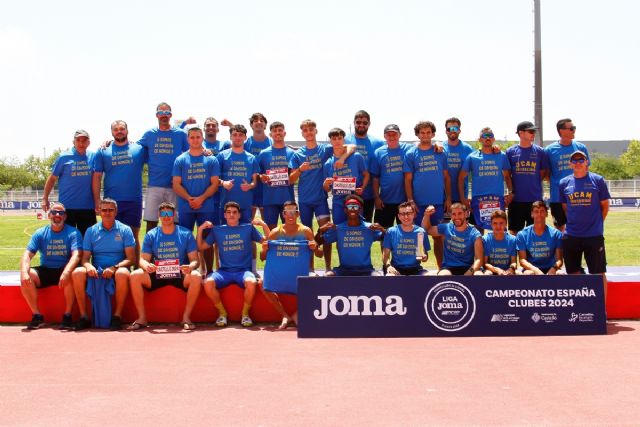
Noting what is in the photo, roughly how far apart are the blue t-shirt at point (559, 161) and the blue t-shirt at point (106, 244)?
5719 mm

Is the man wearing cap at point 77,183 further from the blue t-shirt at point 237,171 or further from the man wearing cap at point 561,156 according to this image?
the man wearing cap at point 561,156

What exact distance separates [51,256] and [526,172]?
643 cm

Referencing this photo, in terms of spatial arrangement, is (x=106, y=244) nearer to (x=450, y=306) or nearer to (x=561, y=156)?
(x=450, y=306)

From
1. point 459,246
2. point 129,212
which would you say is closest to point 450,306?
→ point 459,246

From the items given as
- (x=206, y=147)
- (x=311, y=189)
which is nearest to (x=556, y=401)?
(x=311, y=189)

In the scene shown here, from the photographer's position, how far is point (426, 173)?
948cm

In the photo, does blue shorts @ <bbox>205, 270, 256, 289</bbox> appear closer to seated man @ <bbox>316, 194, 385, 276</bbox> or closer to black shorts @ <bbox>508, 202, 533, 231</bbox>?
seated man @ <bbox>316, 194, 385, 276</bbox>

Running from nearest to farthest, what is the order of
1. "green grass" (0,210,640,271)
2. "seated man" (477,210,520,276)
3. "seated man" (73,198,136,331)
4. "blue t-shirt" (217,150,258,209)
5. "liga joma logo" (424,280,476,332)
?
"liga joma logo" (424,280,476,332), "seated man" (73,198,136,331), "seated man" (477,210,520,276), "blue t-shirt" (217,150,258,209), "green grass" (0,210,640,271)

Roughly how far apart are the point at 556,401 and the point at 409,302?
2.97m

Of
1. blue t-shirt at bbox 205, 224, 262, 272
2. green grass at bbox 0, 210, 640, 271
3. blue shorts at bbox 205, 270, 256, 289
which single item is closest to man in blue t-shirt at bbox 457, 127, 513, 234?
blue t-shirt at bbox 205, 224, 262, 272

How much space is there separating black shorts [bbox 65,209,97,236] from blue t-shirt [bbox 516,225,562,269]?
19.1ft

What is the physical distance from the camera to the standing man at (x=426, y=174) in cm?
948

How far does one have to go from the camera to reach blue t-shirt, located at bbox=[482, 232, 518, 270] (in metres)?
8.75

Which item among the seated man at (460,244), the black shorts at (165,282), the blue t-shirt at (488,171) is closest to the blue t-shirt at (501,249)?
→ the seated man at (460,244)
